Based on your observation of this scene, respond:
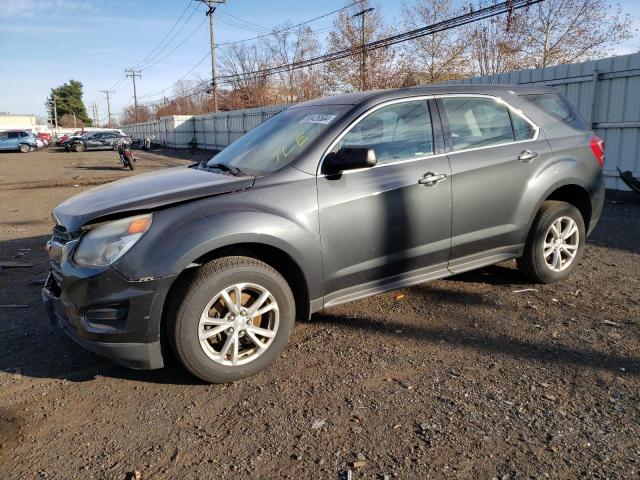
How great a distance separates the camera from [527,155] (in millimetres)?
4215

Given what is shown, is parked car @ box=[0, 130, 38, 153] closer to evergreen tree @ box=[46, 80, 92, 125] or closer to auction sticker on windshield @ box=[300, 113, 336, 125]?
auction sticker on windshield @ box=[300, 113, 336, 125]

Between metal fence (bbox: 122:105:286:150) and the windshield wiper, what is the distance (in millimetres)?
16336

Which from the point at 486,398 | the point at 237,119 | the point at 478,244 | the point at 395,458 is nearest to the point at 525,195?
the point at 478,244

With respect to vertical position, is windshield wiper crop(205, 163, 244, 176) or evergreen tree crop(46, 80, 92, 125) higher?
evergreen tree crop(46, 80, 92, 125)

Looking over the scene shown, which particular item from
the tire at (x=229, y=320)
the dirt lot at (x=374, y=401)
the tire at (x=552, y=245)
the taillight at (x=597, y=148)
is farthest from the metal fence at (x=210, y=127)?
the tire at (x=229, y=320)

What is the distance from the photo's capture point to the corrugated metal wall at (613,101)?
9.31 meters

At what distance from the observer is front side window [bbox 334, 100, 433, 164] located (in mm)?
3645

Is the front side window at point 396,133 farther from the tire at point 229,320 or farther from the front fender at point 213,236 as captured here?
the tire at point 229,320

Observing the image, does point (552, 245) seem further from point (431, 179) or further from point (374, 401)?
point (374, 401)

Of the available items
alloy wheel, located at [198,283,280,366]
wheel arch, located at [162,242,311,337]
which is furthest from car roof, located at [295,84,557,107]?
alloy wheel, located at [198,283,280,366]

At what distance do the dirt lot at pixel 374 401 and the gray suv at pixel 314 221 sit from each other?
35cm

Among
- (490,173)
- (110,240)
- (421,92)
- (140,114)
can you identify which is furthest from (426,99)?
(140,114)

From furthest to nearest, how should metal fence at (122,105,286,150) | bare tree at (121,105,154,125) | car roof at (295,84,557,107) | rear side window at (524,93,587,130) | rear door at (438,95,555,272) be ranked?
1. bare tree at (121,105,154,125)
2. metal fence at (122,105,286,150)
3. rear side window at (524,93,587,130)
4. rear door at (438,95,555,272)
5. car roof at (295,84,557,107)

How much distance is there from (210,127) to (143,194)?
32.0m
